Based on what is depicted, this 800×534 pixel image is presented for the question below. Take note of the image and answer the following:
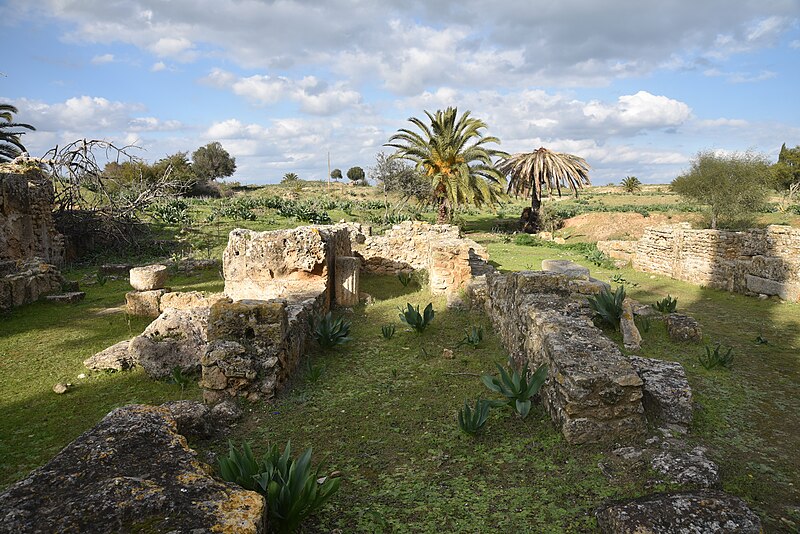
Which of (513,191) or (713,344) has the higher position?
(513,191)

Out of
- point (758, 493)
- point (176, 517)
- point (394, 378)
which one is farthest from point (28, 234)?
point (758, 493)

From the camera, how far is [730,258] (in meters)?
14.3

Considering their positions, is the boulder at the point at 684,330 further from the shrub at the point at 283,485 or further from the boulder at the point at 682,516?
the shrub at the point at 283,485

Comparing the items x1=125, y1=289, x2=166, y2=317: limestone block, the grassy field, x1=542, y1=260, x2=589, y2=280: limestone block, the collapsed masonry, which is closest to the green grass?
the grassy field

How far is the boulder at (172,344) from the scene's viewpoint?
7082mm

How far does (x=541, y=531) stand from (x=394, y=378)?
11.6 ft

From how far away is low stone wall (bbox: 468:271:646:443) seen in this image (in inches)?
166

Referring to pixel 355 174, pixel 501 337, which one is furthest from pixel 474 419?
pixel 355 174

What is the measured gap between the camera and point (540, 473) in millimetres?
3881

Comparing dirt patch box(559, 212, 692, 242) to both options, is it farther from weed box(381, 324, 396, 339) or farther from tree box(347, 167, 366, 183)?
tree box(347, 167, 366, 183)

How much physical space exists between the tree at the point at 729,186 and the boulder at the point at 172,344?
2578 cm

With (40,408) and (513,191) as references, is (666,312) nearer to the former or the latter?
(40,408)

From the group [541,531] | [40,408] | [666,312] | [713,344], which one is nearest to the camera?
[541,531]

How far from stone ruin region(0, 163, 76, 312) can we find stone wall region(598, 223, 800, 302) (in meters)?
17.2
